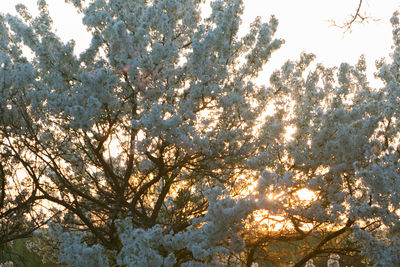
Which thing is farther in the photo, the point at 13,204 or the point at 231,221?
the point at 13,204

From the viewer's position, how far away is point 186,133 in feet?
21.6

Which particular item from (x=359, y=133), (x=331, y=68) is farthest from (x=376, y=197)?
(x=331, y=68)

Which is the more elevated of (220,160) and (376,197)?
(220,160)

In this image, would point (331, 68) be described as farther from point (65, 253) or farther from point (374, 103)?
point (65, 253)

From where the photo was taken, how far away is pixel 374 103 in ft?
26.1

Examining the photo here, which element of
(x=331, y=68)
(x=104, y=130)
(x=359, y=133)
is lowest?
(x=359, y=133)

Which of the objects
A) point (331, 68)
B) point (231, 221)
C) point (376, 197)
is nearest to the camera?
point (231, 221)

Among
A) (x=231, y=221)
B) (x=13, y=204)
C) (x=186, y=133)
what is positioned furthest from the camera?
(x=13, y=204)

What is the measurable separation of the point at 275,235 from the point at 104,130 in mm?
4841

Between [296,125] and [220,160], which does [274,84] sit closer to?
[296,125]

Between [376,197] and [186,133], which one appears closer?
[376,197]

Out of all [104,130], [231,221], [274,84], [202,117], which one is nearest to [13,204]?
[104,130]

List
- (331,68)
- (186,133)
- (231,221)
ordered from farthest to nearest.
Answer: (331,68) → (186,133) → (231,221)

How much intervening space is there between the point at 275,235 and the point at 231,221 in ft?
14.7
